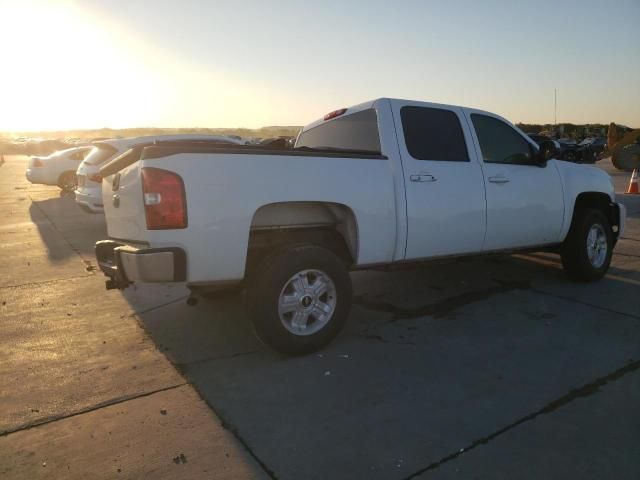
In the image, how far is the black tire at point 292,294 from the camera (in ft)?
12.7

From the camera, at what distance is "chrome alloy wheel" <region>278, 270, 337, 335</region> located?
158 inches

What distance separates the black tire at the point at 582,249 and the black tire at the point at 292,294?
3.14 m

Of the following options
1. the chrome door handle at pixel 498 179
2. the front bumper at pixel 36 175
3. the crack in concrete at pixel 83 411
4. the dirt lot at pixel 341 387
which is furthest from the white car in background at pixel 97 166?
the front bumper at pixel 36 175

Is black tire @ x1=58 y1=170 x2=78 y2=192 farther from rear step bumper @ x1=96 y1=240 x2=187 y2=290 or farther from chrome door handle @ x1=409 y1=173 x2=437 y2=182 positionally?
chrome door handle @ x1=409 y1=173 x2=437 y2=182

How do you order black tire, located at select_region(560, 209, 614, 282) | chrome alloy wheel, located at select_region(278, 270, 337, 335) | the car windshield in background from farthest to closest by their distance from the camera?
the car windshield in background
black tire, located at select_region(560, 209, 614, 282)
chrome alloy wheel, located at select_region(278, 270, 337, 335)

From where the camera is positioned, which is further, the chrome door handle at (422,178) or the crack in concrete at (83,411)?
the chrome door handle at (422,178)

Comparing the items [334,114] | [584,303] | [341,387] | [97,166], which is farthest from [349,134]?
[97,166]

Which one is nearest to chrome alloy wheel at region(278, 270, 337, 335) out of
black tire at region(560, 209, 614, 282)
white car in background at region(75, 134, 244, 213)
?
black tire at region(560, 209, 614, 282)

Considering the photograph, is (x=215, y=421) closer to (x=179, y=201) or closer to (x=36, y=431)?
(x=36, y=431)

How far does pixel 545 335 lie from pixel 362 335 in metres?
1.55

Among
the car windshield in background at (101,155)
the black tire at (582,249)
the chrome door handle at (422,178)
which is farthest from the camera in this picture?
the car windshield in background at (101,155)

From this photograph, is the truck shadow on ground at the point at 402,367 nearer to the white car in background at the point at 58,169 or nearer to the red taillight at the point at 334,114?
the red taillight at the point at 334,114

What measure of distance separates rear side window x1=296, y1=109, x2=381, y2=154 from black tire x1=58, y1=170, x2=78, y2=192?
1433 cm

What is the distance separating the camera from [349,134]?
16.6ft
